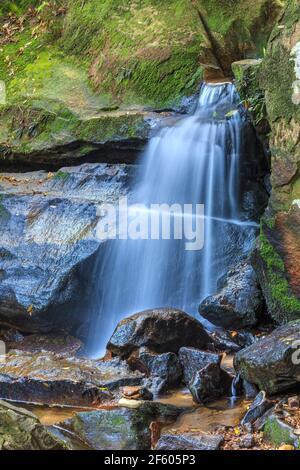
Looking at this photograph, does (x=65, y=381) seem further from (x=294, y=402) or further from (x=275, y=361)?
(x=294, y=402)

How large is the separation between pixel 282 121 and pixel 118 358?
2582mm

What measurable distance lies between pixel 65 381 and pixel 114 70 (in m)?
5.25

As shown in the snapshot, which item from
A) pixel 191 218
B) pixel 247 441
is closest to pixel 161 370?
pixel 247 441

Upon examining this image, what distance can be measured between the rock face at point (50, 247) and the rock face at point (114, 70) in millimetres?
714

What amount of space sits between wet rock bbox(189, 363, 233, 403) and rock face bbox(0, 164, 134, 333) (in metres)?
2.32

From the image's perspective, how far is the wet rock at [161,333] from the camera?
5.86 metres

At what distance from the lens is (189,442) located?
13.6ft

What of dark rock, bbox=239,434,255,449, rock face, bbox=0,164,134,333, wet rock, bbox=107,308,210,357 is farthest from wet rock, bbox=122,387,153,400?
rock face, bbox=0,164,134,333

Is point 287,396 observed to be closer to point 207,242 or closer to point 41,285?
point 207,242

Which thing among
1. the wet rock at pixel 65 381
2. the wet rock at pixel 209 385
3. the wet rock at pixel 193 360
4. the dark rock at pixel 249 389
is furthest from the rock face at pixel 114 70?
the dark rock at pixel 249 389

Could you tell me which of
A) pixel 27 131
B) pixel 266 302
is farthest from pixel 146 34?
pixel 266 302

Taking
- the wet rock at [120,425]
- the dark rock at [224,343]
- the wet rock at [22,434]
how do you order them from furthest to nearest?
the dark rock at [224,343] < the wet rock at [120,425] < the wet rock at [22,434]

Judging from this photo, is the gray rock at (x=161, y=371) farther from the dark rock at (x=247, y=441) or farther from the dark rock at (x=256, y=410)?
the dark rock at (x=247, y=441)

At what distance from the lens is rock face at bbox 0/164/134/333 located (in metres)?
7.01
